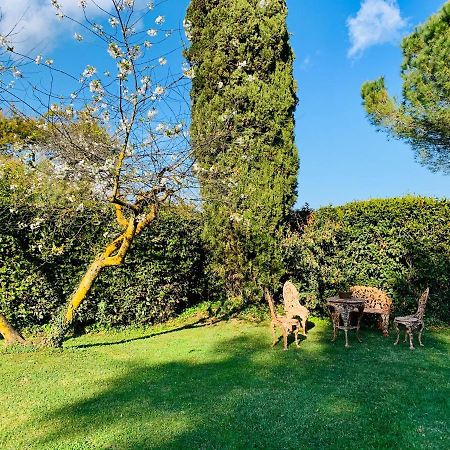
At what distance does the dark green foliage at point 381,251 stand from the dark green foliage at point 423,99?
667 cm

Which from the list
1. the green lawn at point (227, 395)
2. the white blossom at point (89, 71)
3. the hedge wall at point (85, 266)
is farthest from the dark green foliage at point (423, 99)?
the white blossom at point (89, 71)

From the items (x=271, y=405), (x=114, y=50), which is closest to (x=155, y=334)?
(x=271, y=405)

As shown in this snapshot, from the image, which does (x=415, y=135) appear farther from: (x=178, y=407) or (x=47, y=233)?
(x=178, y=407)

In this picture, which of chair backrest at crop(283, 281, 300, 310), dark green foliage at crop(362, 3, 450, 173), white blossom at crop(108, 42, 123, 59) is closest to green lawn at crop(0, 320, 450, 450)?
chair backrest at crop(283, 281, 300, 310)

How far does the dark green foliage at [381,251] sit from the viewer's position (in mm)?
Result: 7430

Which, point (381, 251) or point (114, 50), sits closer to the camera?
point (114, 50)

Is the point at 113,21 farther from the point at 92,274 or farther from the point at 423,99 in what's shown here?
the point at 423,99

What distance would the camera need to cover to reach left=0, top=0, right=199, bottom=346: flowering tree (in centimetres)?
579

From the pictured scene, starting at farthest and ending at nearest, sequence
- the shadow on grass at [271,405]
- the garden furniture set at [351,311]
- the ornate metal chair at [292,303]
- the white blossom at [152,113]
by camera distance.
Result: the ornate metal chair at [292,303] < the white blossom at [152,113] < the garden furniture set at [351,311] < the shadow on grass at [271,405]

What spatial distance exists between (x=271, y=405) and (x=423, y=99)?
470 inches

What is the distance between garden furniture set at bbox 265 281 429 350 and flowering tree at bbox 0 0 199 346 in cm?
246

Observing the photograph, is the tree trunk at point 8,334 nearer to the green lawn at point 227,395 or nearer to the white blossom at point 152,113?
the green lawn at point 227,395

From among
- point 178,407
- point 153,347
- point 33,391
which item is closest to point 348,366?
point 178,407

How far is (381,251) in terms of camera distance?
770cm
